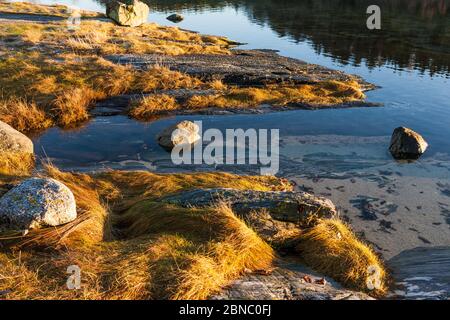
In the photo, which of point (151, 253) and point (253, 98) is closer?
point (151, 253)

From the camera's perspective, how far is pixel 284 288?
9000mm

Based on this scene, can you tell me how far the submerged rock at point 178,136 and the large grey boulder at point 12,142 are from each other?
6.55 meters

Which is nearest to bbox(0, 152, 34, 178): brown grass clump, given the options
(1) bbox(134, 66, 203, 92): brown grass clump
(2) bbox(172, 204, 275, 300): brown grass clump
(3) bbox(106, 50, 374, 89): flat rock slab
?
(2) bbox(172, 204, 275, 300): brown grass clump

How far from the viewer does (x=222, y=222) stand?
10.6m

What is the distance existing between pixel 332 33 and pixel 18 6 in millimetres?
53123

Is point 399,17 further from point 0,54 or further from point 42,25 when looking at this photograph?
Result: point 0,54

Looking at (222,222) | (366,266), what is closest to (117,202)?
(222,222)

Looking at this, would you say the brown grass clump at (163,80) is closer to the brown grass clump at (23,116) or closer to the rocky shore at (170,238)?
the brown grass clump at (23,116)

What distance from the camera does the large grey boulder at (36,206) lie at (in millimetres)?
9805

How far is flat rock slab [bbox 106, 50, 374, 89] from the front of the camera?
3391 cm

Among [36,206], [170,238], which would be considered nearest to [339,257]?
[170,238]

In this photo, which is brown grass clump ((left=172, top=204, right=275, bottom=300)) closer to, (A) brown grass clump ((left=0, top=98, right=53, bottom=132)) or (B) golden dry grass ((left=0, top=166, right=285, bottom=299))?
(B) golden dry grass ((left=0, top=166, right=285, bottom=299))

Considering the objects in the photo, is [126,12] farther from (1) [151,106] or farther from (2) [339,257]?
(2) [339,257]

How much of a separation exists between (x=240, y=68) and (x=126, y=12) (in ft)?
99.4
